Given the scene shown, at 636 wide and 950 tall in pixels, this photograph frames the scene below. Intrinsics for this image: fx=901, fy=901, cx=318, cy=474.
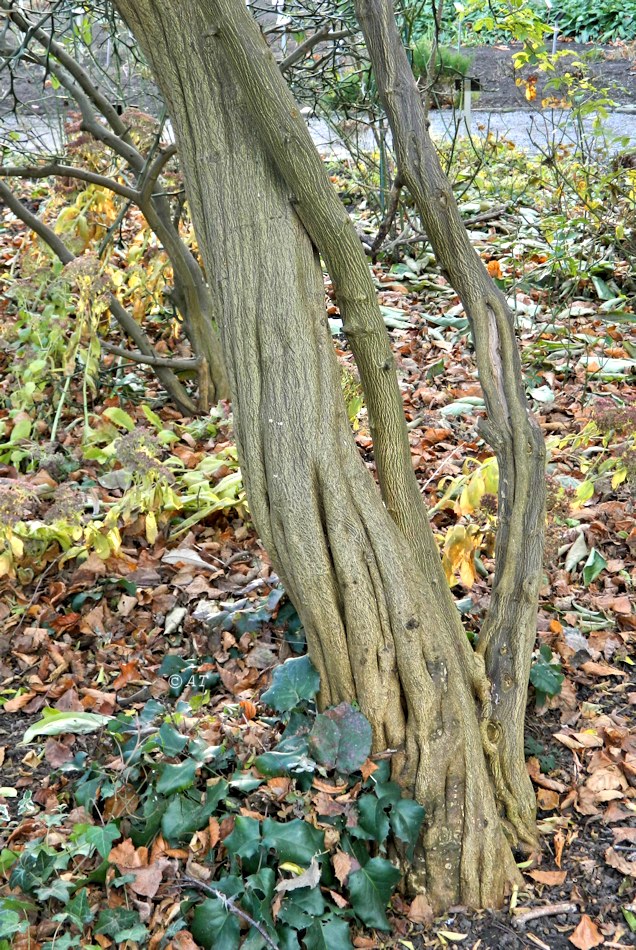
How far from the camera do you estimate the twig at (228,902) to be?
82.8 inches

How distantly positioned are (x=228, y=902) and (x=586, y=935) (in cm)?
89

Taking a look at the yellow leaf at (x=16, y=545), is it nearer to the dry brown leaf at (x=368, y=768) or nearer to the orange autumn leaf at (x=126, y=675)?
the orange autumn leaf at (x=126, y=675)

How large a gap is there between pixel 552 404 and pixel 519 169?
9.44ft

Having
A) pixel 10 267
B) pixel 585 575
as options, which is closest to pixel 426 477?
pixel 585 575

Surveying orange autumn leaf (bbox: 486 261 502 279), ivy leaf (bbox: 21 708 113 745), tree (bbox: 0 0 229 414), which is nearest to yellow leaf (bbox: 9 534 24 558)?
ivy leaf (bbox: 21 708 113 745)

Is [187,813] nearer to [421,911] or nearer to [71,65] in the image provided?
[421,911]

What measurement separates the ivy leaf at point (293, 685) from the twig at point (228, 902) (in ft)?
1.51

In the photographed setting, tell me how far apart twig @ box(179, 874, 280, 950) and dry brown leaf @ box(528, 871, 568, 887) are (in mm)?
726

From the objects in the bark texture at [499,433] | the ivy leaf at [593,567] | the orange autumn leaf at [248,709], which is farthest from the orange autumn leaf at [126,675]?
the ivy leaf at [593,567]

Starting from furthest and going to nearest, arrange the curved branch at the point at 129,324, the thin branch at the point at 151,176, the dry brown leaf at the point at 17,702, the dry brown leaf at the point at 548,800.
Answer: the curved branch at the point at 129,324 → the thin branch at the point at 151,176 → the dry brown leaf at the point at 17,702 → the dry brown leaf at the point at 548,800

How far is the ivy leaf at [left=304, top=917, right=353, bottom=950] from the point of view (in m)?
2.10

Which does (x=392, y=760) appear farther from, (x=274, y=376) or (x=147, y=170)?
(x=147, y=170)

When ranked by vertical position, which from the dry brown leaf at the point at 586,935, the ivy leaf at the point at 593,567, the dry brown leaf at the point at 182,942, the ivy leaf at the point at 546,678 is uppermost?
the ivy leaf at the point at 593,567

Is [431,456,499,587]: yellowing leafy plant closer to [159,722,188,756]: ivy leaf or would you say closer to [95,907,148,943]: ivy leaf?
[159,722,188,756]: ivy leaf
